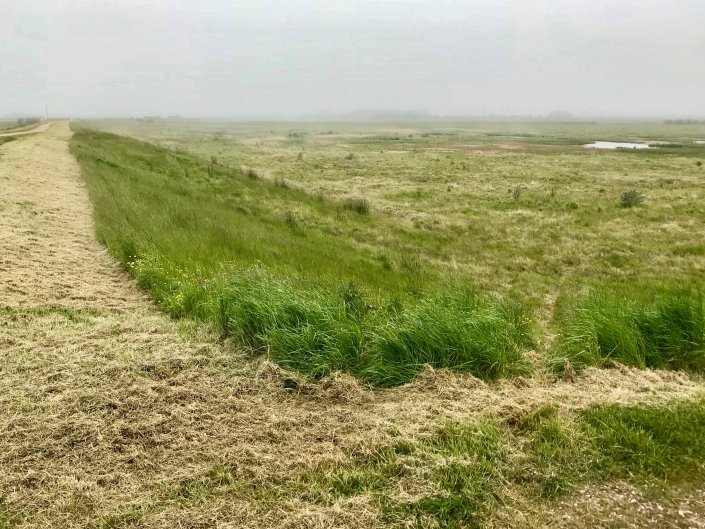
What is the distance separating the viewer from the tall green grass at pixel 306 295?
6078 mm

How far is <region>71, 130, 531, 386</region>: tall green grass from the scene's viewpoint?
608cm

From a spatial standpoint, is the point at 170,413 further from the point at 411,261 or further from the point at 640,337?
the point at 411,261

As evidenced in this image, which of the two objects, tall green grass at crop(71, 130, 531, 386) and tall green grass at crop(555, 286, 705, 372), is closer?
tall green grass at crop(71, 130, 531, 386)

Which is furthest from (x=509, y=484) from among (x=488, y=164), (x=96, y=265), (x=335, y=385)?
(x=488, y=164)

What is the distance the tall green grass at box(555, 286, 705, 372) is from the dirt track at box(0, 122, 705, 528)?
449 mm

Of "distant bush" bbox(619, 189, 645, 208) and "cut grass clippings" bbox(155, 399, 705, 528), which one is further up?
"distant bush" bbox(619, 189, 645, 208)

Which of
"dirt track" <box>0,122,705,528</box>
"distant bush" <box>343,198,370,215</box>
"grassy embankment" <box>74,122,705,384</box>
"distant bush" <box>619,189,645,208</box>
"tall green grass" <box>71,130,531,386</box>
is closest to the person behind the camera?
"dirt track" <box>0,122,705,528</box>

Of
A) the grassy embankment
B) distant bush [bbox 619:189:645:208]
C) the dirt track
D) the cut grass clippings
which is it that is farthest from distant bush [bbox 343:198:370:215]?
the cut grass clippings

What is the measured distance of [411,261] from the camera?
15.2m

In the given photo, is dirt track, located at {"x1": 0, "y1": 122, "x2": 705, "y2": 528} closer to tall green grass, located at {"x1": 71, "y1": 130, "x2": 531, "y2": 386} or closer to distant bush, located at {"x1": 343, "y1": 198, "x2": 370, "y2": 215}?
tall green grass, located at {"x1": 71, "y1": 130, "x2": 531, "y2": 386}

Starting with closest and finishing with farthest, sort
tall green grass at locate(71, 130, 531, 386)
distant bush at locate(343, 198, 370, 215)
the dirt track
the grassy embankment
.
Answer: the dirt track
tall green grass at locate(71, 130, 531, 386)
the grassy embankment
distant bush at locate(343, 198, 370, 215)

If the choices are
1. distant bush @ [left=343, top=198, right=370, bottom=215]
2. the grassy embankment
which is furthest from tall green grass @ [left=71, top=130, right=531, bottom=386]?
distant bush @ [left=343, top=198, right=370, bottom=215]

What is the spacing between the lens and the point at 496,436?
4.50m

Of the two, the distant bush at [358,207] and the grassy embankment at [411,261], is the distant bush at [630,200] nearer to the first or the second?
the grassy embankment at [411,261]
